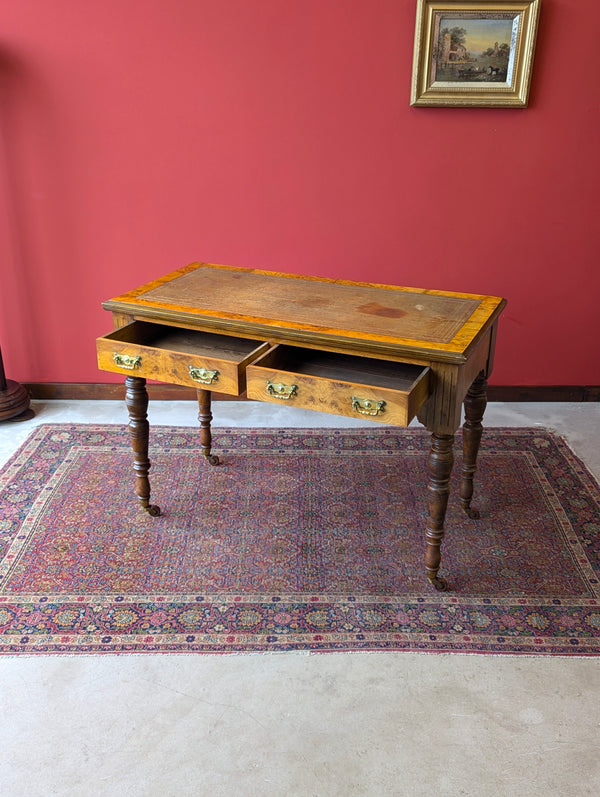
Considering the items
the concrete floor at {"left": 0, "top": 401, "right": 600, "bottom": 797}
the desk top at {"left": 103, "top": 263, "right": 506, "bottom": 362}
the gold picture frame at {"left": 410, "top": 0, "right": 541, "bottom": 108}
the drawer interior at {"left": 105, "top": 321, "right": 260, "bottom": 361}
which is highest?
the gold picture frame at {"left": 410, "top": 0, "right": 541, "bottom": 108}

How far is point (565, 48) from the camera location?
337 cm

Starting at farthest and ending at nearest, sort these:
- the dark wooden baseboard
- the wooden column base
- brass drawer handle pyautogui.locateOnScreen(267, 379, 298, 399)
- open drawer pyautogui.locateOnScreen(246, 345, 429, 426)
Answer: the dark wooden baseboard, the wooden column base, brass drawer handle pyautogui.locateOnScreen(267, 379, 298, 399), open drawer pyautogui.locateOnScreen(246, 345, 429, 426)

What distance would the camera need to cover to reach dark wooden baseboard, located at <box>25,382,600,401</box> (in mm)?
3959

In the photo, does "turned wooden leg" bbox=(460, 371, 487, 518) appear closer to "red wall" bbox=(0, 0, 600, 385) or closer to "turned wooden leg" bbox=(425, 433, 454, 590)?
"turned wooden leg" bbox=(425, 433, 454, 590)

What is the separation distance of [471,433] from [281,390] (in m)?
0.87

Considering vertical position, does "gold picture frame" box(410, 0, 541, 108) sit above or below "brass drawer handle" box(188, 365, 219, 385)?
above

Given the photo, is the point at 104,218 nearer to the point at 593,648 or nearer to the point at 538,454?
the point at 538,454

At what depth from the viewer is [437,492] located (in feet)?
7.90

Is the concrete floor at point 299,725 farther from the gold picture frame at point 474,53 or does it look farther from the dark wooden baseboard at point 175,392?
the gold picture frame at point 474,53

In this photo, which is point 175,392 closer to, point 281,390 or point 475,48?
point 281,390

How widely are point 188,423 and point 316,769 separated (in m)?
2.08

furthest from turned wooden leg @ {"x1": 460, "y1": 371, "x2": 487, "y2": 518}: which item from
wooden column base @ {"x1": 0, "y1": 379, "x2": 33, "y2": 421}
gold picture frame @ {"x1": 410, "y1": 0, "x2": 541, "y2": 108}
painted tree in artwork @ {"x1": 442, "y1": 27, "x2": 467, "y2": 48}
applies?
wooden column base @ {"x1": 0, "y1": 379, "x2": 33, "y2": 421}

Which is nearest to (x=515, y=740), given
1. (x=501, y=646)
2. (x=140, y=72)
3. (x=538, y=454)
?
(x=501, y=646)

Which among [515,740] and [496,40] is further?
[496,40]
